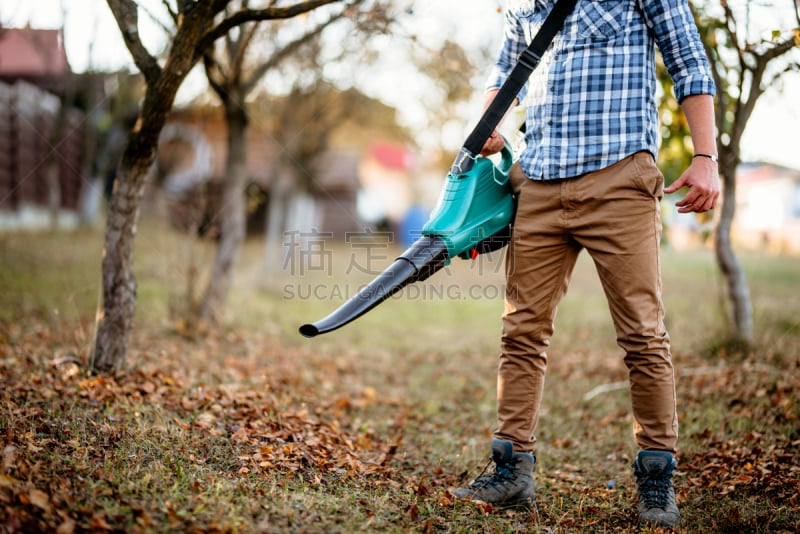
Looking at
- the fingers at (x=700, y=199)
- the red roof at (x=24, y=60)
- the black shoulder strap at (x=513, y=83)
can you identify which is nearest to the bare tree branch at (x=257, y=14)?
the black shoulder strap at (x=513, y=83)

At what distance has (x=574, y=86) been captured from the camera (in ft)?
7.91

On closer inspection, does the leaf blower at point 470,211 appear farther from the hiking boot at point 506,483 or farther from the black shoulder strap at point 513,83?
the hiking boot at point 506,483

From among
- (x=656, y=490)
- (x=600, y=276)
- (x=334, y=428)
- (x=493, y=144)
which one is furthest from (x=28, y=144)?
(x=656, y=490)

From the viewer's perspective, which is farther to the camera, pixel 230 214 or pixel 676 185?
pixel 230 214

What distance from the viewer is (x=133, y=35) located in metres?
3.30

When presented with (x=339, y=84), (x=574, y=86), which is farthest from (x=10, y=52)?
(x=574, y=86)

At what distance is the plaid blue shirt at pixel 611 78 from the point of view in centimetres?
229

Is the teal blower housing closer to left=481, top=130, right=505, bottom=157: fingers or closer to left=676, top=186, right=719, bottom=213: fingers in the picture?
left=481, top=130, right=505, bottom=157: fingers

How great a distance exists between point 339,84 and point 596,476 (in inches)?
301

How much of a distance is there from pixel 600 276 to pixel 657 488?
2.80ft

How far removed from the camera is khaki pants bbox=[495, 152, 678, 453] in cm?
233

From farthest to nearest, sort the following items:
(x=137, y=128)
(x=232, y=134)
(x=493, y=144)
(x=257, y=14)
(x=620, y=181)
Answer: (x=232, y=134)
(x=137, y=128)
(x=257, y=14)
(x=493, y=144)
(x=620, y=181)

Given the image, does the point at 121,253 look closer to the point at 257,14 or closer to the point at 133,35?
the point at 133,35

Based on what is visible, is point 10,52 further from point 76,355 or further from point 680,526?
point 680,526
